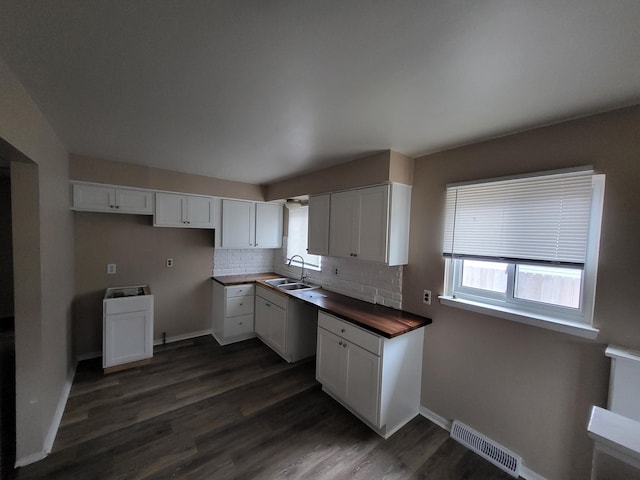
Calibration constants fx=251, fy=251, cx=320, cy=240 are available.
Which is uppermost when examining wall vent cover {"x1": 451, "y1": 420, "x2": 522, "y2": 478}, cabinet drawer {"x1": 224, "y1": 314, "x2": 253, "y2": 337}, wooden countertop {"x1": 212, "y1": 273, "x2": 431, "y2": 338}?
wooden countertop {"x1": 212, "y1": 273, "x2": 431, "y2": 338}

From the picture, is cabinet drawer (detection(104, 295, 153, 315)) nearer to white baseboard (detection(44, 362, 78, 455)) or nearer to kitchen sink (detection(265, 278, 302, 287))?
white baseboard (detection(44, 362, 78, 455))

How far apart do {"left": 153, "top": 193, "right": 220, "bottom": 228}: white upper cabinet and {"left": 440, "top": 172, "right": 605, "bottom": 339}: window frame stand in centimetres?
303

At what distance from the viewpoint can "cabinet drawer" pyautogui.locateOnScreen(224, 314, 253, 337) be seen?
11.4 feet

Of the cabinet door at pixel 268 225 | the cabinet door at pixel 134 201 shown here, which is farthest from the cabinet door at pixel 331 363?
the cabinet door at pixel 134 201

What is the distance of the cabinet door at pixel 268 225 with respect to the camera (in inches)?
156

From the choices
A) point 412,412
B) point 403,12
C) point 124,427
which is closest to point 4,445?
point 124,427

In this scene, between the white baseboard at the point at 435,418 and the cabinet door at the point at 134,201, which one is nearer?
the white baseboard at the point at 435,418

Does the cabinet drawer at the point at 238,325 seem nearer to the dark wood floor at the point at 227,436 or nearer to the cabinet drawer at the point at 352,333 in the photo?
the dark wood floor at the point at 227,436

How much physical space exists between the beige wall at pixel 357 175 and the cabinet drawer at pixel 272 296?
4.39 ft

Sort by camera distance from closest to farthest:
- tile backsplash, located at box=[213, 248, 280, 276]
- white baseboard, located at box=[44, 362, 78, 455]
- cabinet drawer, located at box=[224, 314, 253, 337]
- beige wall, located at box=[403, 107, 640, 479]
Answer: beige wall, located at box=[403, 107, 640, 479]
white baseboard, located at box=[44, 362, 78, 455]
cabinet drawer, located at box=[224, 314, 253, 337]
tile backsplash, located at box=[213, 248, 280, 276]

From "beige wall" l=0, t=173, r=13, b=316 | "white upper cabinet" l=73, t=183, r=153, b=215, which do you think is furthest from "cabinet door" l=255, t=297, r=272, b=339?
"beige wall" l=0, t=173, r=13, b=316

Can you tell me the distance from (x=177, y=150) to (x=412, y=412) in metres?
3.29

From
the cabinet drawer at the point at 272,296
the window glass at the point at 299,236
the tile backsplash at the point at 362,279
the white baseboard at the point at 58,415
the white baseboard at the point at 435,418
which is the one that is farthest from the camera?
the window glass at the point at 299,236

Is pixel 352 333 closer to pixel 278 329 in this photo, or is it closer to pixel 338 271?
pixel 338 271
